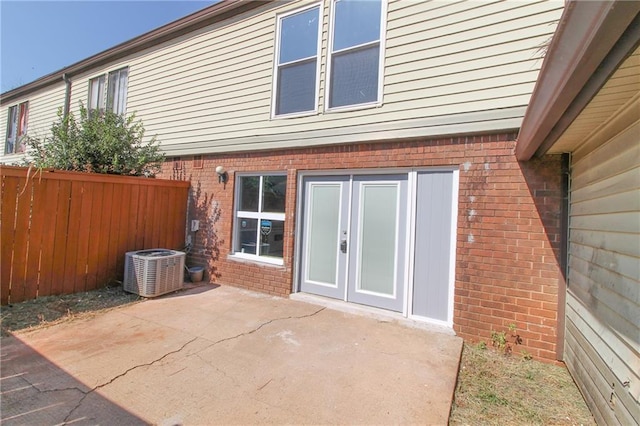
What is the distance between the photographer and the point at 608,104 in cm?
212

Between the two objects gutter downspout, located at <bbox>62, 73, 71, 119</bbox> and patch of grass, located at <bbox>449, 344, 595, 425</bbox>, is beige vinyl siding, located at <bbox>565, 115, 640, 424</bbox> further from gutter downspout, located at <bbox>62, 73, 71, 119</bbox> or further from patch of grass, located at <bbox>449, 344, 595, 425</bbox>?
gutter downspout, located at <bbox>62, 73, 71, 119</bbox>

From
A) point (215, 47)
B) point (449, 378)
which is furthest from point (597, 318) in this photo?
point (215, 47)

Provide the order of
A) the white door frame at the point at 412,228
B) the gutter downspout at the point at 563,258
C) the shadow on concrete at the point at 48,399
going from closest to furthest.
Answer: the shadow on concrete at the point at 48,399 → the gutter downspout at the point at 563,258 → the white door frame at the point at 412,228

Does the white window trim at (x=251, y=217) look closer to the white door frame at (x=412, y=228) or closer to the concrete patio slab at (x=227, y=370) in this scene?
the white door frame at (x=412, y=228)

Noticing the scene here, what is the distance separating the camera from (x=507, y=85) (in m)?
3.93

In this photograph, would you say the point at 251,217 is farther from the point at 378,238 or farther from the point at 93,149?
the point at 93,149

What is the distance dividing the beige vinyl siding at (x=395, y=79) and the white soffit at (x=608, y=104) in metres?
0.98

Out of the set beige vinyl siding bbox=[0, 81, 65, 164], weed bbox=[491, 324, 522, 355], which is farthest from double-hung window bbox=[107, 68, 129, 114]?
weed bbox=[491, 324, 522, 355]

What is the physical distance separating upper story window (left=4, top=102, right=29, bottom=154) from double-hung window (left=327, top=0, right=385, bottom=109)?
12.8m

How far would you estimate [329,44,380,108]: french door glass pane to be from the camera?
16.4 feet

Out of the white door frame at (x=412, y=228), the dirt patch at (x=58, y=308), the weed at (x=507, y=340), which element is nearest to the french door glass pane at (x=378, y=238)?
the white door frame at (x=412, y=228)

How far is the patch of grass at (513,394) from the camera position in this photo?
258 cm

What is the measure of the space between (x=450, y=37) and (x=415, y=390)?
444 centimetres

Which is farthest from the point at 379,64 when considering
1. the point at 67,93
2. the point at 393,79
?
the point at 67,93
